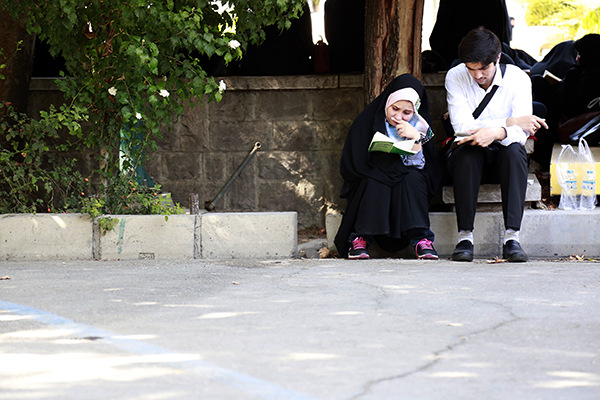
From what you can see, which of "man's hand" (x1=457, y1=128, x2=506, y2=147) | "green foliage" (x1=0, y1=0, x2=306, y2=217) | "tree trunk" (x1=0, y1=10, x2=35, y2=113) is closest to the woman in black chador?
"man's hand" (x1=457, y1=128, x2=506, y2=147)

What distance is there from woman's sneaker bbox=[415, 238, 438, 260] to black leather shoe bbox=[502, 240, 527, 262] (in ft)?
1.58

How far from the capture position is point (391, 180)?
492 cm

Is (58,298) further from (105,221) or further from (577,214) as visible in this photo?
(577,214)

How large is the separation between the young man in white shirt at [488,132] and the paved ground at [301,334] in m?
0.59

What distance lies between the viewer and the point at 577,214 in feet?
16.7

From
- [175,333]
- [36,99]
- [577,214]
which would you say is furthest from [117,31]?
[577,214]

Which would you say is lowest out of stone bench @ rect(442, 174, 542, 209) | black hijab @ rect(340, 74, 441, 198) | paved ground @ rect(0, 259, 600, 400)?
paved ground @ rect(0, 259, 600, 400)

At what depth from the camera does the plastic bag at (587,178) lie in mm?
5344

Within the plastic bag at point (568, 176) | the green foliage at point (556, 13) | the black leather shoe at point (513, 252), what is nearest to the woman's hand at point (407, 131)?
the black leather shoe at point (513, 252)

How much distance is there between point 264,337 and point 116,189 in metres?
2.90

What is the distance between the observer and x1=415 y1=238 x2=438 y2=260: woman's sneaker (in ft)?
15.8

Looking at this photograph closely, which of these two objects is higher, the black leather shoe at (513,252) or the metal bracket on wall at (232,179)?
the metal bracket on wall at (232,179)

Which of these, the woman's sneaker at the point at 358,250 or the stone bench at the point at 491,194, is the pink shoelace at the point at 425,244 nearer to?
the woman's sneaker at the point at 358,250

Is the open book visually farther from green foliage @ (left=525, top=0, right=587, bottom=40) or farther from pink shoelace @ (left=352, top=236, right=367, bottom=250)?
green foliage @ (left=525, top=0, right=587, bottom=40)
